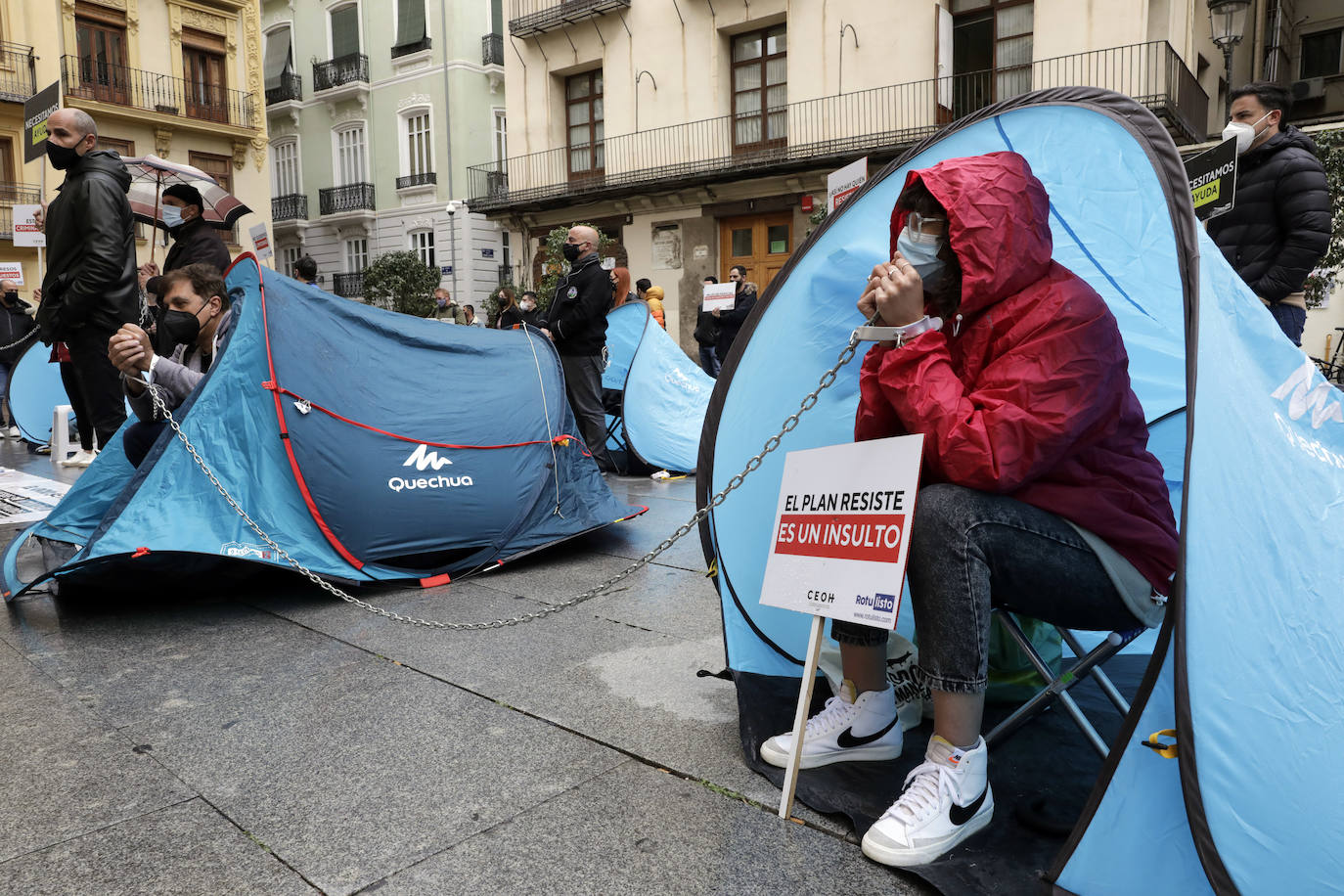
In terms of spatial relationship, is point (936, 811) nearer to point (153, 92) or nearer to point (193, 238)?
point (193, 238)

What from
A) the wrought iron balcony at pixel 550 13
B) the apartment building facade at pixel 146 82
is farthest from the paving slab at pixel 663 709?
the apartment building facade at pixel 146 82

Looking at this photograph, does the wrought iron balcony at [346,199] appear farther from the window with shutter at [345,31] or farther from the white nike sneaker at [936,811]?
the white nike sneaker at [936,811]

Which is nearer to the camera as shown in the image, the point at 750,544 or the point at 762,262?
the point at 750,544

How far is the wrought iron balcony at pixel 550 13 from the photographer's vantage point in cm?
1834

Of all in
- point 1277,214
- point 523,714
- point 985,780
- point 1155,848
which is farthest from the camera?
point 1277,214

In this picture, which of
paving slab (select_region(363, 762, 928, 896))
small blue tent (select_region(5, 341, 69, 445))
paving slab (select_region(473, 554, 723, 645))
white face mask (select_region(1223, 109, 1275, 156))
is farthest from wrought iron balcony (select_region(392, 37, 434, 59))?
paving slab (select_region(363, 762, 928, 896))

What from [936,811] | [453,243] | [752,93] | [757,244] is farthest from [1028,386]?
[453,243]

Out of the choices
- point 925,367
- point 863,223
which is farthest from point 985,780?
point 863,223

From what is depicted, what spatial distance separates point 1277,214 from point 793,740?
340cm

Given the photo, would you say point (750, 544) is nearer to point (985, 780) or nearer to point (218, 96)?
point (985, 780)

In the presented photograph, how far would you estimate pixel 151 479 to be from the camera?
337 centimetres

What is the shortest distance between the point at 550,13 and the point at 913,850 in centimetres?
1970

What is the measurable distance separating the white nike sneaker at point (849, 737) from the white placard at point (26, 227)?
12.0m

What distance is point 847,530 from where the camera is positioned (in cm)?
196
